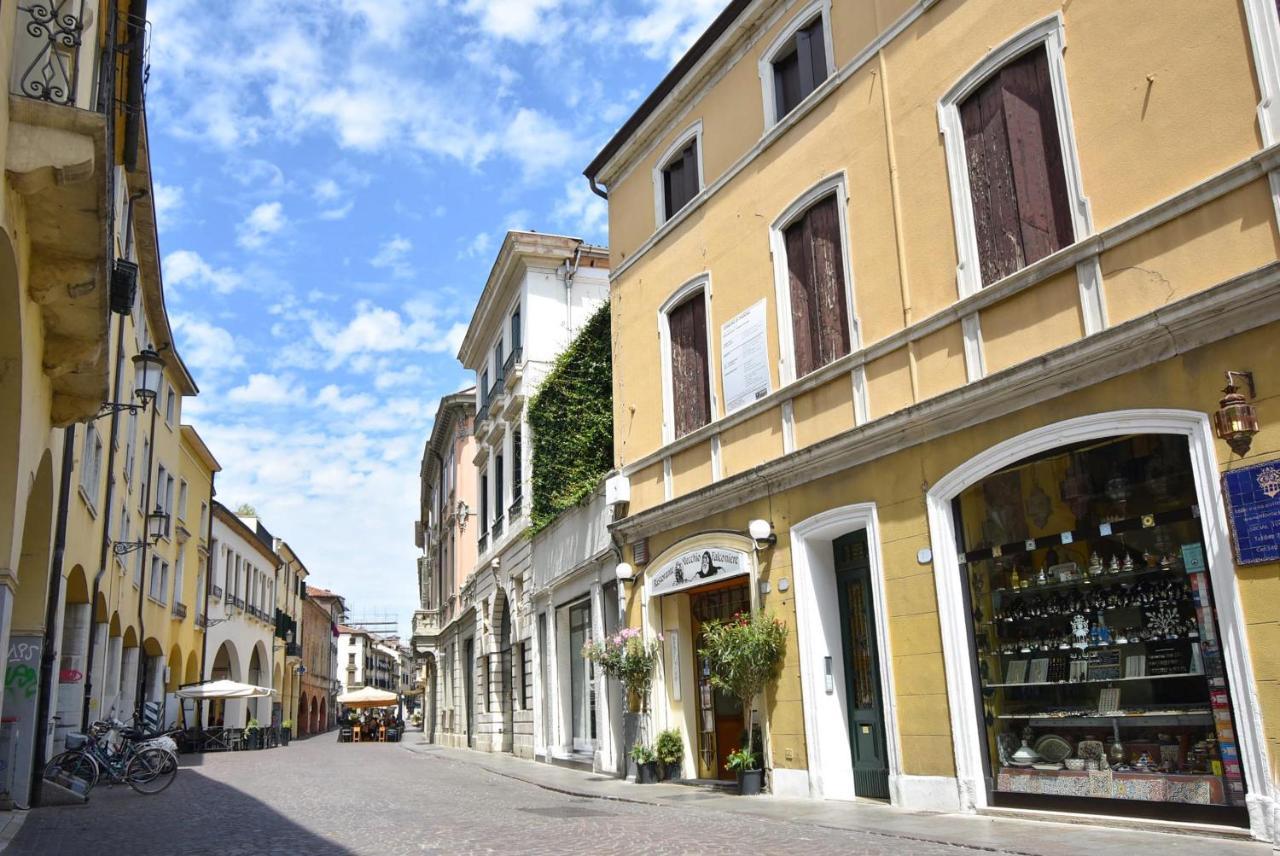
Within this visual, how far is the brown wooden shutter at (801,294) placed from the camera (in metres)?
12.4

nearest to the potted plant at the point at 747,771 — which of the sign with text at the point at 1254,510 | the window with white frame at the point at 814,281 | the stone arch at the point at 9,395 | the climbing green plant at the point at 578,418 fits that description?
the window with white frame at the point at 814,281

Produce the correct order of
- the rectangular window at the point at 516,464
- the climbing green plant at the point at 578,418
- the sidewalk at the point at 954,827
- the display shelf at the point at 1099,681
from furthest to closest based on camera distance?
the rectangular window at the point at 516,464 → the climbing green plant at the point at 578,418 → the display shelf at the point at 1099,681 → the sidewalk at the point at 954,827

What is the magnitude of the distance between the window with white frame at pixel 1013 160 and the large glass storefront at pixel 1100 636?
1583mm

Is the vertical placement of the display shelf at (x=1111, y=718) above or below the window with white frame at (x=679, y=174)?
below

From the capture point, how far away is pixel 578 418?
19.5m

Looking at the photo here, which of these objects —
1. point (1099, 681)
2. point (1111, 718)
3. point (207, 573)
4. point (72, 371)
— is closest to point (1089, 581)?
point (1099, 681)

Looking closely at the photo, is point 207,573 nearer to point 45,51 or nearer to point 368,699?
point 368,699

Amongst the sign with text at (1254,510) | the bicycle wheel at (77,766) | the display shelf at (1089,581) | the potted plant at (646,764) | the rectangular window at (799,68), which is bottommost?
the potted plant at (646,764)

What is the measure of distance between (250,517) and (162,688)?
2002 centimetres

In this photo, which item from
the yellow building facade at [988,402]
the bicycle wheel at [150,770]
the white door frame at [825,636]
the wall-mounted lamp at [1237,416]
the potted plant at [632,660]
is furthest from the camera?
the bicycle wheel at [150,770]

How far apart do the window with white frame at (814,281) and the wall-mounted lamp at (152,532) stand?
1442cm

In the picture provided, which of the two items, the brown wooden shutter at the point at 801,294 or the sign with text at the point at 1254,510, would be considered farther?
the brown wooden shutter at the point at 801,294

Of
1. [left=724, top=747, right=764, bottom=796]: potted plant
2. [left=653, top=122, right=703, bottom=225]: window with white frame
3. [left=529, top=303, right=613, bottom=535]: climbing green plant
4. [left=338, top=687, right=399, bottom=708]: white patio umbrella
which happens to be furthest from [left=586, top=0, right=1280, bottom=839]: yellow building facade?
[left=338, top=687, right=399, bottom=708]: white patio umbrella

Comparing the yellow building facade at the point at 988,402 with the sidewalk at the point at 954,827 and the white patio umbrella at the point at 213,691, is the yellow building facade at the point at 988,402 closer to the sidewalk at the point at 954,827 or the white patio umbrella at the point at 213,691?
the sidewalk at the point at 954,827
